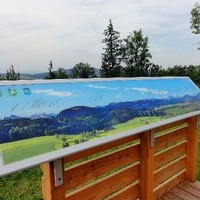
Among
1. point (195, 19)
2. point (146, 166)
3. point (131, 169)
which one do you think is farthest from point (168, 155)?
point (195, 19)

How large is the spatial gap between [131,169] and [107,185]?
39cm

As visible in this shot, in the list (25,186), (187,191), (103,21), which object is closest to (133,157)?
(187,191)

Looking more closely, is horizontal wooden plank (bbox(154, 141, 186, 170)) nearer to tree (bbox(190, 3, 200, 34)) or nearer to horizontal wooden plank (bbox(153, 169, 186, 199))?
horizontal wooden plank (bbox(153, 169, 186, 199))

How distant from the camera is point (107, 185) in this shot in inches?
106

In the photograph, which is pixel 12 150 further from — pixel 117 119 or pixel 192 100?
pixel 192 100

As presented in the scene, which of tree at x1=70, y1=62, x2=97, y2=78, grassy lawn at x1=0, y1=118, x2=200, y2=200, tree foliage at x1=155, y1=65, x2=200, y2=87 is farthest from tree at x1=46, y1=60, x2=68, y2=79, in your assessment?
grassy lawn at x1=0, y1=118, x2=200, y2=200

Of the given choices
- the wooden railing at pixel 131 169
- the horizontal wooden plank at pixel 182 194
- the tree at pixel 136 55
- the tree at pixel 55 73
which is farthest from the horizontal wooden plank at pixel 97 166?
the tree at pixel 136 55

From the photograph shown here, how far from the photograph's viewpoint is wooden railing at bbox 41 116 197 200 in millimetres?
2309

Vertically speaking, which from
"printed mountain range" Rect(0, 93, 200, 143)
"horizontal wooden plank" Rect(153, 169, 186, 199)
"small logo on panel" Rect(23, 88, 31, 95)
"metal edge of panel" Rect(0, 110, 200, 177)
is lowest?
"horizontal wooden plank" Rect(153, 169, 186, 199)

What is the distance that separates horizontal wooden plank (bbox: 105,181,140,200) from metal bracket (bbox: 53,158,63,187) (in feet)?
2.80

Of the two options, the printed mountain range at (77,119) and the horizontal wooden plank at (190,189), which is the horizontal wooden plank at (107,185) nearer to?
the printed mountain range at (77,119)

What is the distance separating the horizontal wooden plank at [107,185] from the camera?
243 centimetres

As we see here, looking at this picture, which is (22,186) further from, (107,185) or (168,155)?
(168,155)

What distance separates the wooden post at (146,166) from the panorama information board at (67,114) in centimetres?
32
